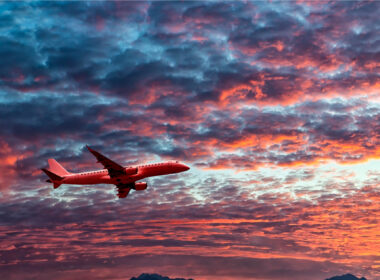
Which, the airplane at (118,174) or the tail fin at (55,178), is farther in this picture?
the tail fin at (55,178)

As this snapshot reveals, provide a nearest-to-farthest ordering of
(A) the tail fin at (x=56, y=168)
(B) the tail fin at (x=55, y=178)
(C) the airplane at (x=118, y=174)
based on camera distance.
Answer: (C) the airplane at (x=118, y=174) < (B) the tail fin at (x=55, y=178) < (A) the tail fin at (x=56, y=168)

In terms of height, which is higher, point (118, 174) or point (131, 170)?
point (131, 170)

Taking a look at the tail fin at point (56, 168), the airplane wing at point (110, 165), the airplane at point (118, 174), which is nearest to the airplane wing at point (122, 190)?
the airplane at point (118, 174)

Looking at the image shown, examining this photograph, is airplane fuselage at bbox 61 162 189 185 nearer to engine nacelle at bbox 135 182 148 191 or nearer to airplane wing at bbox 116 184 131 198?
airplane wing at bbox 116 184 131 198

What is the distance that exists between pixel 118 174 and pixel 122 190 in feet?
54.6

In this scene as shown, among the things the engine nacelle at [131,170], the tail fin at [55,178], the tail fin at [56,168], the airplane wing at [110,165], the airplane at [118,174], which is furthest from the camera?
the tail fin at [56,168]

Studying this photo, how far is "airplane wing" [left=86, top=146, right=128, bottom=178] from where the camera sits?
89.0m

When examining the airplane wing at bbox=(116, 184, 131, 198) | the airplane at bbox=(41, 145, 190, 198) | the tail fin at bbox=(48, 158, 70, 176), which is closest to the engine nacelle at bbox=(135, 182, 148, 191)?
the airplane at bbox=(41, 145, 190, 198)

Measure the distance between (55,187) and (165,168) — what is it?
136ft

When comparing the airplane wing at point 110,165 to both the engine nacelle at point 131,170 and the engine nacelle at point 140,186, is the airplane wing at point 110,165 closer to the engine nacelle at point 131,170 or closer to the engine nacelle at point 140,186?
the engine nacelle at point 131,170

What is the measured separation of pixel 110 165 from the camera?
93.7 m

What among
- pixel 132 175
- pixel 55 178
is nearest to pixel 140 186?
pixel 132 175

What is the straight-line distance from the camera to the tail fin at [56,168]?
11502 cm

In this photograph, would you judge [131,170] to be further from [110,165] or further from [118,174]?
[110,165]
